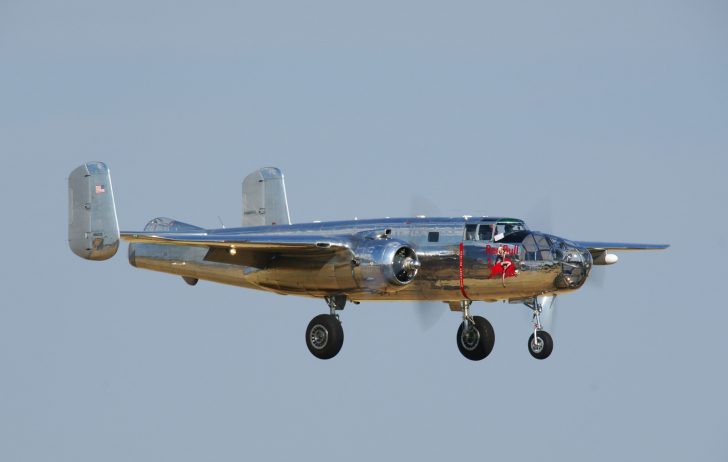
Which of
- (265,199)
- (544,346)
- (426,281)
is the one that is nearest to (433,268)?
(426,281)

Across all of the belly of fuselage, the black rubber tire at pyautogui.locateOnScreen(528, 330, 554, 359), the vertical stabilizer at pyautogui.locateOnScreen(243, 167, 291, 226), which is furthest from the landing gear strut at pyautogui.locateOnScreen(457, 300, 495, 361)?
the vertical stabilizer at pyautogui.locateOnScreen(243, 167, 291, 226)

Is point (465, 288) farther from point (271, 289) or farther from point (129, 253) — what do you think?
point (129, 253)

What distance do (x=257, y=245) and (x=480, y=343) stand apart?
6.64 metres

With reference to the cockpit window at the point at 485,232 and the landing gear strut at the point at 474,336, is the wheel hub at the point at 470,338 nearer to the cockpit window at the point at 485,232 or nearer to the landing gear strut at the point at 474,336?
the landing gear strut at the point at 474,336

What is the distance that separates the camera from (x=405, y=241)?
149ft

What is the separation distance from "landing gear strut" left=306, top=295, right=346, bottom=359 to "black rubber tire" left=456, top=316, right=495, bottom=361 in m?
3.65

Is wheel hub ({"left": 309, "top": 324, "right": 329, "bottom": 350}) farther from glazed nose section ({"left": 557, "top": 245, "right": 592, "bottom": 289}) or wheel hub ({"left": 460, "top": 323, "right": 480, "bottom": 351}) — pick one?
glazed nose section ({"left": 557, "top": 245, "right": 592, "bottom": 289})

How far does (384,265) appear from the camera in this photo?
145 feet

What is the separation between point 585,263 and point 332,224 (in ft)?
22.6

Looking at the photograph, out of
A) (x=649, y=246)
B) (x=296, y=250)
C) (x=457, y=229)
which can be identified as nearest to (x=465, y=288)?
(x=457, y=229)

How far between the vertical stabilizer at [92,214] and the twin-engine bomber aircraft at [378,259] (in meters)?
0.03

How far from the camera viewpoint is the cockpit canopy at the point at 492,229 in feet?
147

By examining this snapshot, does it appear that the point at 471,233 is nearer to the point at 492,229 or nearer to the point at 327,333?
the point at 492,229

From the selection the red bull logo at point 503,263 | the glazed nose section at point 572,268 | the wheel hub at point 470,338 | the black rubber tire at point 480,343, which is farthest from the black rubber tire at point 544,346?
the red bull logo at point 503,263
